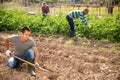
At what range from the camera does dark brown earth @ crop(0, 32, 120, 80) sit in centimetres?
586

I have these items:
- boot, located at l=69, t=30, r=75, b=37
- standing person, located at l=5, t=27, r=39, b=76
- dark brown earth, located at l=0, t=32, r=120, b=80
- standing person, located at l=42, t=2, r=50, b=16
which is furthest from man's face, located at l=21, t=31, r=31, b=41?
standing person, located at l=42, t=2, r=50, b=16

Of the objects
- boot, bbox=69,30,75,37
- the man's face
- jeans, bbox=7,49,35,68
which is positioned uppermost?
the man's face

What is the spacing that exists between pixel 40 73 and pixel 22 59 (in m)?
0.55

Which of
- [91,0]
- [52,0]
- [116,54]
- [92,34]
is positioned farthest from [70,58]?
[52,0]

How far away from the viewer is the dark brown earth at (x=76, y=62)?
5.86m

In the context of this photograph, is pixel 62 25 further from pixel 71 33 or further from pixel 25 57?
pixel 25 57

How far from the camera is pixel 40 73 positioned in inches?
238

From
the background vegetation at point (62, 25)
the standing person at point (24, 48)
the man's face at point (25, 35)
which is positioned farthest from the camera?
the background vegetation at point (62, 25)

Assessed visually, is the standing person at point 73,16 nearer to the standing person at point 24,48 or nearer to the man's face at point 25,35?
the standing person at point 24,48

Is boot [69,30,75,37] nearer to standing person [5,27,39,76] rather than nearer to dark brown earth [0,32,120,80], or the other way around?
dark brown earth [0,32,120,80]

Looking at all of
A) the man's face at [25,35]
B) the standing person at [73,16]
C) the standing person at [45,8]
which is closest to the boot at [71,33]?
the standing person at [73,16]

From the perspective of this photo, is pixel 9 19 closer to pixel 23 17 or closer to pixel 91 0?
pixel 23 17

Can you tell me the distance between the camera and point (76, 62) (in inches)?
263

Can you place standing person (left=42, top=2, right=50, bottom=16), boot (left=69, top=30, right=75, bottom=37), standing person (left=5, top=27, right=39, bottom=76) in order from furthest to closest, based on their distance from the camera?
standing person (left=42, top=2, right=50, bottom=16)
boot (left=69, top=30, right=75, bottom=37)
standing person (left=5, top=27, right=39, bottom=76)
